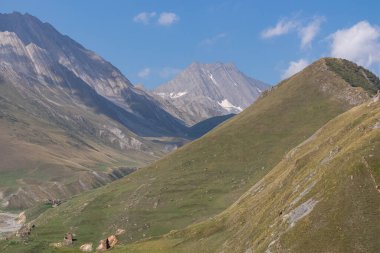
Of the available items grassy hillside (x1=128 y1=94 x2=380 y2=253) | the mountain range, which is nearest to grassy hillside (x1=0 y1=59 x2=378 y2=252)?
the mountain range

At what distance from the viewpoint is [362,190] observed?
2212 inches

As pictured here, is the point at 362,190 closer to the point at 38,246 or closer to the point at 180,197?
the point at 38,246

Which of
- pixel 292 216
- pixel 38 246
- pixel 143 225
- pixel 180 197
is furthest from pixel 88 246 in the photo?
pixel 292 216

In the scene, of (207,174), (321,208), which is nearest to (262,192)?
(321,208)

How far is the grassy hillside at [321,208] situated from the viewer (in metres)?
53.0

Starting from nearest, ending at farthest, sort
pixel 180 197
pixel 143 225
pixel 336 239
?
pixel 336 239
pixel 143 225
pixel 180 197

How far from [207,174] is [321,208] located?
97492 millimetres

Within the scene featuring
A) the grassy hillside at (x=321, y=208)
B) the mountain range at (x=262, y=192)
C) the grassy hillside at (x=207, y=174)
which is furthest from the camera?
the grassy hillside at (x=207, y=174)

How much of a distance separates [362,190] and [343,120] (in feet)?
146

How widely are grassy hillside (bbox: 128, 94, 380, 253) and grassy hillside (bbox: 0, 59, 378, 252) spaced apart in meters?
43.3

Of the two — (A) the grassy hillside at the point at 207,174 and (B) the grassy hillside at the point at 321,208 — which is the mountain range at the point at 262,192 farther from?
(A) the grassy hillside at the point at 207,174

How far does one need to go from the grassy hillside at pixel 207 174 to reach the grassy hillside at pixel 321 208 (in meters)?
43.3

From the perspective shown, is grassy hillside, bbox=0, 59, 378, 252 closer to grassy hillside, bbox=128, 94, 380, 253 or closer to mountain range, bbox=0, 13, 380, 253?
mountain range, bbox=0, 13, 380, 253

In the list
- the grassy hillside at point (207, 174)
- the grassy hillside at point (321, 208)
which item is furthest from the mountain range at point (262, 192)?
the grassy hillside at point (207, 174)
